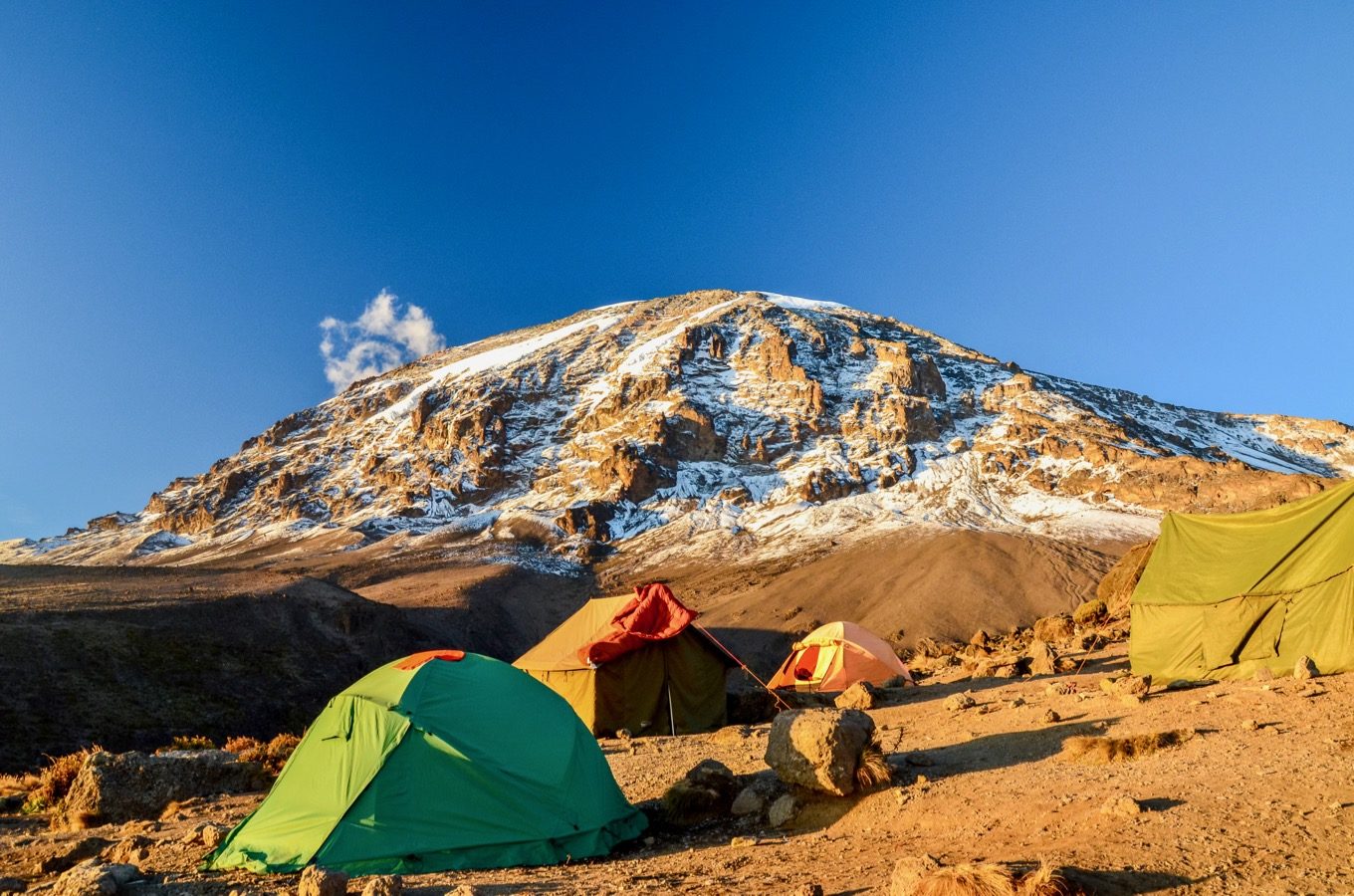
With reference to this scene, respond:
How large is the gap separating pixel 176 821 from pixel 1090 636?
1980 cm

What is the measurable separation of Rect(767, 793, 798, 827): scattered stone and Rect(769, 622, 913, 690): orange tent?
11573mm

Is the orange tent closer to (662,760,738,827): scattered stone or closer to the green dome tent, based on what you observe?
(662,760,738,827): scattered stone

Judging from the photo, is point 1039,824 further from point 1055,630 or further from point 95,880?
point 1055,630

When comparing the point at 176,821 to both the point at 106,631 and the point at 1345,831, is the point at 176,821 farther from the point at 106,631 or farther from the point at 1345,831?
the point at 106,631

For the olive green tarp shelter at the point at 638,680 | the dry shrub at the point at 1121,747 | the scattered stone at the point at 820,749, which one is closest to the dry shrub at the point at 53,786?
the olive green tarp shelter at the point at 638,680

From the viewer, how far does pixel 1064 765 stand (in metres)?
8.15

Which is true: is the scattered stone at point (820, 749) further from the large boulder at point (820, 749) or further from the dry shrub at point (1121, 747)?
the dry shrub at point (1121, 747)

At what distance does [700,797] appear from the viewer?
8.39 metres

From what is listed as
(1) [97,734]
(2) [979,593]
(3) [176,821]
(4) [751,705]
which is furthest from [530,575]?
(3) [176,821]

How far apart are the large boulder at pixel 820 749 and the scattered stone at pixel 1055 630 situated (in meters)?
15.7

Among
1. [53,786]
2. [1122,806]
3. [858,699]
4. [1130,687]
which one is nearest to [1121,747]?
[1122,806]

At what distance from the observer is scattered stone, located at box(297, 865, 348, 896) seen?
571cm

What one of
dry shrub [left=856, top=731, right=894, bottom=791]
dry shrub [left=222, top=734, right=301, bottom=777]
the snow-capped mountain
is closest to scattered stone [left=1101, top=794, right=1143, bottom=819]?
dry shrub [left=856, top=731, right=894, bottom=791]

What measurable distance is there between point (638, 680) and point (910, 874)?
11623mm
